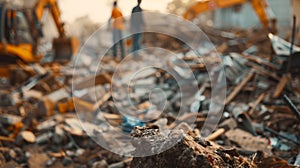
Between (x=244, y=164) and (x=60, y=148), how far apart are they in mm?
3741

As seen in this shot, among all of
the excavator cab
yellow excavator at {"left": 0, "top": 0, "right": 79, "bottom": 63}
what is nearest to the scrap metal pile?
the excavator cab

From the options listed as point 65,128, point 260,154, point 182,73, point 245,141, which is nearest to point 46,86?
point 65,128

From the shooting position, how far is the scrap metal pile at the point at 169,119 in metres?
3.62

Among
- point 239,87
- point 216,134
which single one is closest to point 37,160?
point 216,134

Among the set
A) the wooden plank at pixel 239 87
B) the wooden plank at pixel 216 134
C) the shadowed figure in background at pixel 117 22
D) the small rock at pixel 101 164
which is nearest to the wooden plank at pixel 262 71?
the wooden plank at pixel 239 87

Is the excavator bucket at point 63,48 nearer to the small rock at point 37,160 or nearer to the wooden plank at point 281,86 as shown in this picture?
the small rock at point 37,160

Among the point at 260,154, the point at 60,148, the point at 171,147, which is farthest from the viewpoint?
the point at 60,148

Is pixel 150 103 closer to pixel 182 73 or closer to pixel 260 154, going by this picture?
pixel 182 73

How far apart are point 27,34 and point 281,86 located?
30.9ft

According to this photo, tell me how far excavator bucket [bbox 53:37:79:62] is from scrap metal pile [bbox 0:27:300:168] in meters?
4.38

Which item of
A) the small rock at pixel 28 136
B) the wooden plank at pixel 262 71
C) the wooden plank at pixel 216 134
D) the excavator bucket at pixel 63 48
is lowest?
the wooden plank at pixel 216 134

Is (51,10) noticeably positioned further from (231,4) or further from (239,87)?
(239,87)

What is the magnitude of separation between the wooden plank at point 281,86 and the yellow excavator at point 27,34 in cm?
859

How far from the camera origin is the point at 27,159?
209 inches
